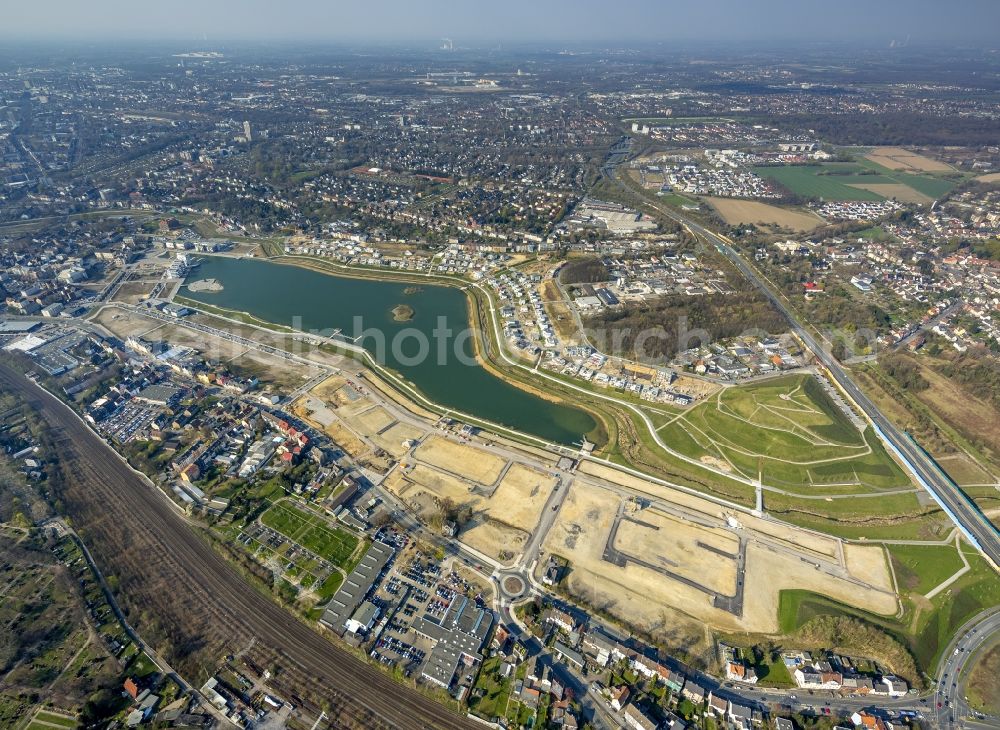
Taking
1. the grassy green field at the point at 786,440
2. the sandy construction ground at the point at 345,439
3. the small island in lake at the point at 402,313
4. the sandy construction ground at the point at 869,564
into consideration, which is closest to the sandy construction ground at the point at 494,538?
the sandy construction ground at the point at 345,439

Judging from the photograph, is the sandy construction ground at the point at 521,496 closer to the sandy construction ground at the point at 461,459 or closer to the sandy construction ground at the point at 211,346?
the sandy construction ground at the point at 461,459

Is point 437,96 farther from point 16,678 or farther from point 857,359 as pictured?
point 16,678

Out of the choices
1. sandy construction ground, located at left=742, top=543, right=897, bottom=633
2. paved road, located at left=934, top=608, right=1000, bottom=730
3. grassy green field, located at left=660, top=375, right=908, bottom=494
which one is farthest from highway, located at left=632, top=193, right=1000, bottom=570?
sandy construction ground, located at left=742, top=543, right=897, bottom=633

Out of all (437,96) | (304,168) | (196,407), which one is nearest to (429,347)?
(196,407)

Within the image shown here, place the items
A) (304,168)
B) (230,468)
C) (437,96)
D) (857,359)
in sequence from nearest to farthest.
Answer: (230,468) < (857,359) < (304,168) < (437,96)

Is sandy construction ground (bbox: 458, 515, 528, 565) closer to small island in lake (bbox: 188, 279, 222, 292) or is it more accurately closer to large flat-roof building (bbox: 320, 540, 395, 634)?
large flat-roof building (bbox: 320, 540, 395, 634)

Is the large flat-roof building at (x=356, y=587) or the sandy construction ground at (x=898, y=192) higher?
the sandy construction ground at (x=898, y=192)

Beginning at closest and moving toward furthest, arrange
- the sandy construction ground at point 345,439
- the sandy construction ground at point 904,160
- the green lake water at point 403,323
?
the sandy construction ground at point 345,439 → the green lake water at point 403,323 → the sandy construction ground at point 904,160

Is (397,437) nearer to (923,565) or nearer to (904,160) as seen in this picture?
(923,565)
